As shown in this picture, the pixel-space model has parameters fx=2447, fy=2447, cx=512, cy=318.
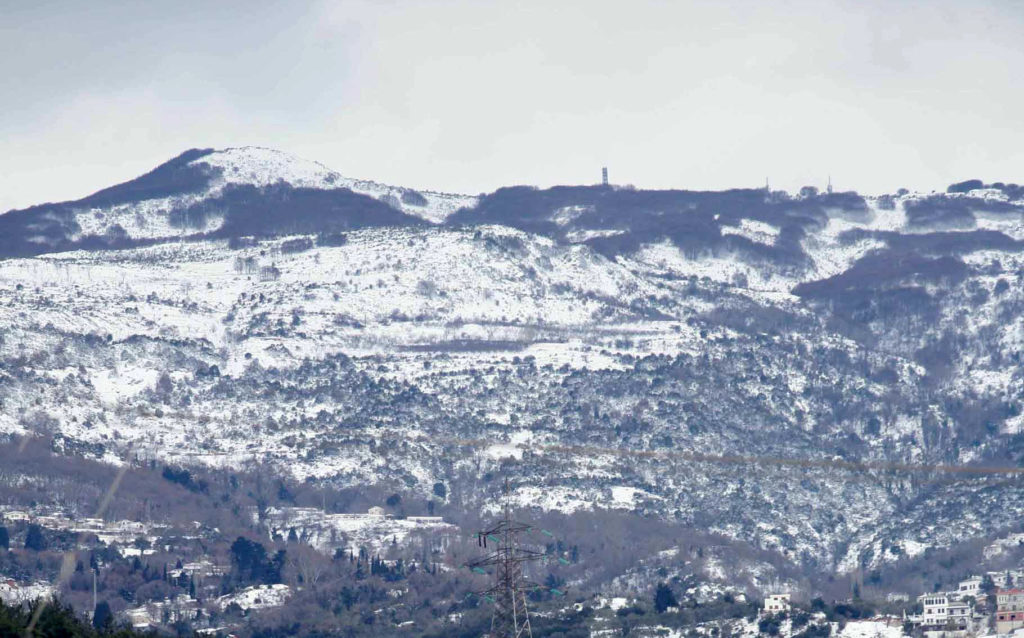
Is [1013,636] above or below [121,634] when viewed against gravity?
below

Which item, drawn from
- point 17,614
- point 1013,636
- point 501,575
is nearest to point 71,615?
point 17,614

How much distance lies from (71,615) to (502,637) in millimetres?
27926

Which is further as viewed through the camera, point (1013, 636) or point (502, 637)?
point (1013, 636)

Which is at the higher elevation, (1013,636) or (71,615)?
(71,615)

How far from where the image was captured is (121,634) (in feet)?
458

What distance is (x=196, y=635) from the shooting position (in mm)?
150750

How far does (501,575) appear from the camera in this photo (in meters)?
151

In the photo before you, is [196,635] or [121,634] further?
[196,635]

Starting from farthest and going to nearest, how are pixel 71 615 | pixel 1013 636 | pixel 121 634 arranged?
pixel 1013 636
pixel 71 615
pixel 121 634

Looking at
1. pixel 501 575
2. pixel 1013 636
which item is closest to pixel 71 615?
pixel 501 575

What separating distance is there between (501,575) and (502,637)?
28.5 feet

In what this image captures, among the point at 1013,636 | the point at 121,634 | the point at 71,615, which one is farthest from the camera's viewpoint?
the point at 1013,636

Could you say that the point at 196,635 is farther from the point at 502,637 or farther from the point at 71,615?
the point at 502,637

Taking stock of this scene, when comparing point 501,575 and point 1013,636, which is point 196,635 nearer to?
point 501,575
